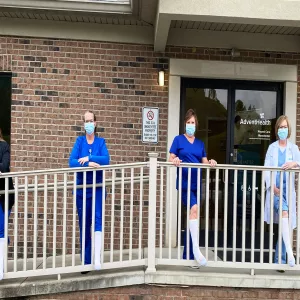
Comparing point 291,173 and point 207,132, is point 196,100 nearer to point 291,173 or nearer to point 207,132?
point 207,132

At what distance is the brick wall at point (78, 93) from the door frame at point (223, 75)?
0.11 meters

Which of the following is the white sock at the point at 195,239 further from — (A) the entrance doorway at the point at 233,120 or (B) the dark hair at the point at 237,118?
(B) the dark hair at the point at 237,118

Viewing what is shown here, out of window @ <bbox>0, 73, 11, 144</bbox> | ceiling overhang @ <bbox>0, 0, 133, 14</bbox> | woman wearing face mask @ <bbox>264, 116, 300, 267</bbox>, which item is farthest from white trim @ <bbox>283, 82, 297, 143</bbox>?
window @ <bbox>0, 73, 11, 144</bbox>

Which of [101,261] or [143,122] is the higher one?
[143,122]

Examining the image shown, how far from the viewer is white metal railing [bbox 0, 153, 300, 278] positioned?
4.21m

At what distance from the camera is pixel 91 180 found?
4434 mm

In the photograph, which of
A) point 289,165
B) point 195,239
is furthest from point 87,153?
point 289,165

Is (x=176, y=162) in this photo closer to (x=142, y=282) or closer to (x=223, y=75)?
(x=142, y=282)

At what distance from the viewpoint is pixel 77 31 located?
5734 mm

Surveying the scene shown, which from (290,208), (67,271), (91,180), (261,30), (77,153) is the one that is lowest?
(67,271)

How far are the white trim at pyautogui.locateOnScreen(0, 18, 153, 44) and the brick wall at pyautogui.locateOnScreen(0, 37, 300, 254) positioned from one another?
0.28 ft

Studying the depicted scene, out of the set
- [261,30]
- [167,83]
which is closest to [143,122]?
[167,83]

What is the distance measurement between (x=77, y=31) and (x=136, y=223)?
2894mm

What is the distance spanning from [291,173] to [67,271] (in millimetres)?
2627
